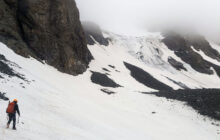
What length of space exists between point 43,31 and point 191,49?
71699 mm

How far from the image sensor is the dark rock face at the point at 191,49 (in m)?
84.2

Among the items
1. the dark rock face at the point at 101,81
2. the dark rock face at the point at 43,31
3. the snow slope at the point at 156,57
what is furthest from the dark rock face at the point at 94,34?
the dark rock face at the point at 43,31

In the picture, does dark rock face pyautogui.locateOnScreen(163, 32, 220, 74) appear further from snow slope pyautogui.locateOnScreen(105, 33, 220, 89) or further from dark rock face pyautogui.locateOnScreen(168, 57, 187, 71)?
dark rock face pyautogui.locateOnScreen(168, 57, 187, 71)

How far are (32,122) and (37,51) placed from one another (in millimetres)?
22763

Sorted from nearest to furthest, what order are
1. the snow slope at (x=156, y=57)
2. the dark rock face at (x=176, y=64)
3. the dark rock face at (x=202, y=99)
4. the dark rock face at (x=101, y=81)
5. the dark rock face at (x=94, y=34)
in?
the dark rock face at (x=202, y=99)
the dark rock face at (x=101, y=81)
the dark rock face at (x=94, y=34)
the snow slope at (x=156, y=57)
the dark rock face at (x=176, y=64)

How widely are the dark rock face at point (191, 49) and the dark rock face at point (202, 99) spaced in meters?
58.7

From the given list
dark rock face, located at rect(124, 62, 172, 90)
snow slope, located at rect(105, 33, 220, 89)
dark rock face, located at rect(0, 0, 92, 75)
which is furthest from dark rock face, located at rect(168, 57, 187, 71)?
dark rock face, located at rect(0, 0, 92, 75)

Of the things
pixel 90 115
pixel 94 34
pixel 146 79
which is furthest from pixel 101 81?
pixel 94 34

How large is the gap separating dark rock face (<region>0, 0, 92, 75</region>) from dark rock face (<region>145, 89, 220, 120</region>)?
16.1 m

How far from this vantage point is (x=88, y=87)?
32031 mm

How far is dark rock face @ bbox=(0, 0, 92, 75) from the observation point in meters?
31.0

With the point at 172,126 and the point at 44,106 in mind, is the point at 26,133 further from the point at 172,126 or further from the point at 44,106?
the point at 172,126

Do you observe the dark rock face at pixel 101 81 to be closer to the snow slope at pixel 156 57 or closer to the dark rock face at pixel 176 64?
the snow slope at pixel 156 57

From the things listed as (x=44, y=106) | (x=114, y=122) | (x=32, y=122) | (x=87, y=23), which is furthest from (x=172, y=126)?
(x=87, y=23)
